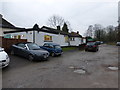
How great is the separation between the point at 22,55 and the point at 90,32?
214 feet

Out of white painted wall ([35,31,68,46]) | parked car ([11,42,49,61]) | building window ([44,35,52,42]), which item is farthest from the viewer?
building window ([44,35,52,42])

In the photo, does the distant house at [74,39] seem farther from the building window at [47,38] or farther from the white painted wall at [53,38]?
the building window at [47,38]

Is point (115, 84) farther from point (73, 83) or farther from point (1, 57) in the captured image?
point (1, 57)

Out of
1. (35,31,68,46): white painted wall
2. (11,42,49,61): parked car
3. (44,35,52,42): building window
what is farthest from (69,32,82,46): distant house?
(11,42,49,61): parked car

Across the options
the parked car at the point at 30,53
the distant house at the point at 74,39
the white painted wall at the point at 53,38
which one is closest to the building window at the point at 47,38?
the white painted wall at the point at 53,38

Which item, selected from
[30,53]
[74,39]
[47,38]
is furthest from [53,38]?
[74,39]

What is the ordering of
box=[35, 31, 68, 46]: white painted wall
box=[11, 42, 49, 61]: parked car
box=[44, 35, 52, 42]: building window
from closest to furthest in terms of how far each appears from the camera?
box=[11, 42, 49, 61]: parked car → box=[35, 31, 68, 46]: white painted wall → box=[44, 35, 52, 42]: building window

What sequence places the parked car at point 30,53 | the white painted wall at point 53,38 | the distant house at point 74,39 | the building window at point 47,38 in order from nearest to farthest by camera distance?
the parked car at point 30,53, the white painted wall at point 53,38, the building window at point 47,38, the distant house at point 74,39

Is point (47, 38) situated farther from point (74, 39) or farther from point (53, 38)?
point (74, 39)

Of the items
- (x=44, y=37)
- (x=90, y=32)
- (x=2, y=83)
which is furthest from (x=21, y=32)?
(x=90, y=32)

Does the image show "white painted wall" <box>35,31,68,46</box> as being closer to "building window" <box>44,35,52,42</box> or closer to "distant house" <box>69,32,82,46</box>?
"building window" <box>44,35,52,42</box>

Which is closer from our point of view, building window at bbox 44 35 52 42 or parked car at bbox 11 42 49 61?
parked car at bbox 11 42 49 61

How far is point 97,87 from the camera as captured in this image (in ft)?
13.0

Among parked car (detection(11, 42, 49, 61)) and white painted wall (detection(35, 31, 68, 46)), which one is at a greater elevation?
white painted wall (detection(35, 31, 68, 46))
